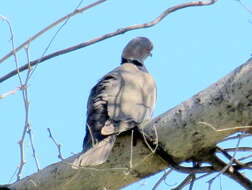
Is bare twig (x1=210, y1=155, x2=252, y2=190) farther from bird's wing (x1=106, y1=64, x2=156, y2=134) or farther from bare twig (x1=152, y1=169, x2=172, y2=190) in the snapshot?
bird's wing (x1=106, y1=64, x2=156, y2=134)

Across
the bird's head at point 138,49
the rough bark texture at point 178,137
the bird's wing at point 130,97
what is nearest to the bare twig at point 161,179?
the rough bark texture at point 178,137

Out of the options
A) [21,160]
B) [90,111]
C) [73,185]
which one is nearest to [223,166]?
[73,185]

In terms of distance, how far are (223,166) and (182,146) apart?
0.30m

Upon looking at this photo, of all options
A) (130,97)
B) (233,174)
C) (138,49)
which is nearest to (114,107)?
(130,97)

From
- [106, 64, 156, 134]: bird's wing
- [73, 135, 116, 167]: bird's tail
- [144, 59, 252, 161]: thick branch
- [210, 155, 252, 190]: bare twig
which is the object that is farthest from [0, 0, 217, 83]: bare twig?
[106, 64, 156, 134]: bird's wing

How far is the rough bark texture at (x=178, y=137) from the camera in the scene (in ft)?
9.30

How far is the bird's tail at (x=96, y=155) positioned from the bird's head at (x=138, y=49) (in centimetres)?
277

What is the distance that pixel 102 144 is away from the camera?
3.48 meters

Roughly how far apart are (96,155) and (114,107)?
3.20ft

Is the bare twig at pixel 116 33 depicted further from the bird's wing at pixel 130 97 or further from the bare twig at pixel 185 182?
the bird's wing at pixel 130 97

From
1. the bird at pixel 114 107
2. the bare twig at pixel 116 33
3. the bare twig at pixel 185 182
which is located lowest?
the bare twig at pixel 185 182

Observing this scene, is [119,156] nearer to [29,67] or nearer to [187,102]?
[187,102]

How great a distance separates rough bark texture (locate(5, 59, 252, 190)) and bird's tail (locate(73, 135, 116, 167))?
0.03 m

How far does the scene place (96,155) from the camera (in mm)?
3277
